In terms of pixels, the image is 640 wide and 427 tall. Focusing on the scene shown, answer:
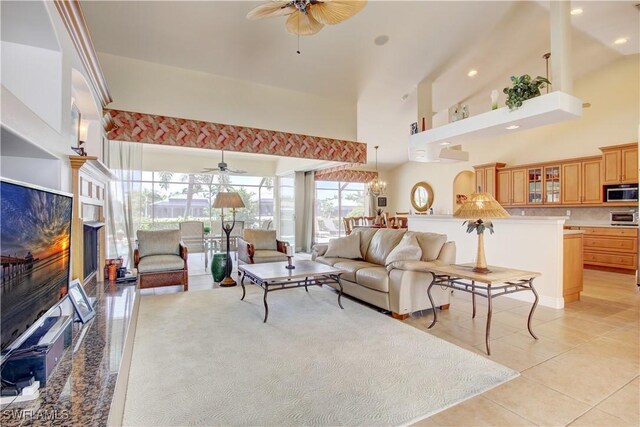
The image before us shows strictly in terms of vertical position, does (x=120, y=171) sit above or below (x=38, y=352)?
above

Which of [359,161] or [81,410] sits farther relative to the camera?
[359,161]

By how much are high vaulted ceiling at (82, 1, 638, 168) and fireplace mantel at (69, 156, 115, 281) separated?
165 centimetres

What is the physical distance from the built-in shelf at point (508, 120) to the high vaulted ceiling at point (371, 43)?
3.54 ft

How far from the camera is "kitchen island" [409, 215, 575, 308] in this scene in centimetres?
407

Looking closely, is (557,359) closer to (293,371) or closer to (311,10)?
(293,371)

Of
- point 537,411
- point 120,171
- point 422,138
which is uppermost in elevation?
point 422,138

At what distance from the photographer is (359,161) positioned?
6.07 meters

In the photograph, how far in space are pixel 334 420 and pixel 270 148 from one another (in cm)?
407

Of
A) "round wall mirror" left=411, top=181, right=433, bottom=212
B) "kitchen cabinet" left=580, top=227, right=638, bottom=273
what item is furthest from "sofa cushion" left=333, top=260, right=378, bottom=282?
"round wall mirror" left=411, top=181, right=433, bottom=212

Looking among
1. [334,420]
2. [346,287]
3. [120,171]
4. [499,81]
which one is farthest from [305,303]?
[499,81]

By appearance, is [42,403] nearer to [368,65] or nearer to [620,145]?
[368,65]

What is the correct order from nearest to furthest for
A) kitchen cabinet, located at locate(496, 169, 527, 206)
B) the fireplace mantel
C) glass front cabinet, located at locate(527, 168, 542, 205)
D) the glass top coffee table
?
the fireplace mantel < the glass top coffee table < glass front cabinet, located at locate(527, 168, 542, 205) < kitchen cabinet, located at locate(496, 169, 527, 206)

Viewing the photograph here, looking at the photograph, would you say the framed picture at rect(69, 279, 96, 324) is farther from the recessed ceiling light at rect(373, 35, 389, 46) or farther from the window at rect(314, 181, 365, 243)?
the window at rect(314, 181, 365, 243)

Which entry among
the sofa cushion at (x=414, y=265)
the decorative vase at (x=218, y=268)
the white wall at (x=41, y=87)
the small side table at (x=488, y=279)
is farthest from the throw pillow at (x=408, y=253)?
the white wall at (x=41, y=87)
